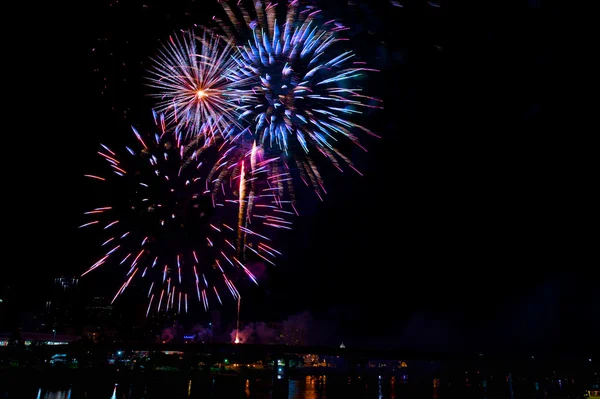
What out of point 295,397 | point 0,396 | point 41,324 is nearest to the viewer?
point 0,396

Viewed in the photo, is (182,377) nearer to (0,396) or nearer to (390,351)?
(390,351)

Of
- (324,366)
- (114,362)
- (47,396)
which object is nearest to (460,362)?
(47,396)

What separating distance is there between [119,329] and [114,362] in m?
55.0

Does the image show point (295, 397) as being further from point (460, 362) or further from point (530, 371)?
point (530, 371)

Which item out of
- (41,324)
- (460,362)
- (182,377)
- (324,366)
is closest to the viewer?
(460,362)

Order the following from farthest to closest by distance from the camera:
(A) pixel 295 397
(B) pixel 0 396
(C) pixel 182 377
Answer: (C) pixel 182 377 < (A) pixel 295 397 < (B) pixel 0 396

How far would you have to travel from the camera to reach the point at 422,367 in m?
150

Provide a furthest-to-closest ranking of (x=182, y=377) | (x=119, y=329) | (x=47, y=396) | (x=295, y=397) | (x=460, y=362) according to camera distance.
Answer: (x=119, y=329) → (x=182, y=377) → (x=460, y=362) → (x=295, y=397) → (x=47, y=396)

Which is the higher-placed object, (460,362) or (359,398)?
(460,362)

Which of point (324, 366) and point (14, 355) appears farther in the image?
point (324, 366)

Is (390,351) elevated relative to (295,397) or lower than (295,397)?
elevated

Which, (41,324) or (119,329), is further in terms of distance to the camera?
(119,329)

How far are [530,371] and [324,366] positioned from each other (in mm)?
92325

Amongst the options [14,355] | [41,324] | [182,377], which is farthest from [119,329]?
[14,355]
